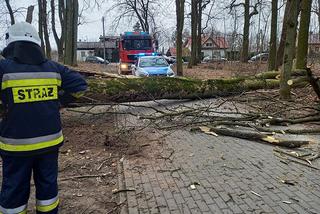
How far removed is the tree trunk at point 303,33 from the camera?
1275 centimetres

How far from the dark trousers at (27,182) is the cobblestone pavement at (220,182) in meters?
0.98

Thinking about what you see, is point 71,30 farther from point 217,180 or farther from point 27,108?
point 27,108

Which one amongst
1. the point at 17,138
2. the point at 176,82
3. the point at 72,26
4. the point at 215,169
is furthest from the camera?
the point at 72,26

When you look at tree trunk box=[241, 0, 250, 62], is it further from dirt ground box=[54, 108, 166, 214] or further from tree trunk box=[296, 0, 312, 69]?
dirt ground box=[54, 108, 166, 214]

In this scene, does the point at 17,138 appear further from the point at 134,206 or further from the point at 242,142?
the point at 242,142

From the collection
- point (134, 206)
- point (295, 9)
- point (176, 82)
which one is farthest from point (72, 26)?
point (134, 206)

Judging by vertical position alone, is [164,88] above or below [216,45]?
below

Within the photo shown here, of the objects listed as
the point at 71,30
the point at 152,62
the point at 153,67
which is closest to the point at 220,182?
the point at 153,67

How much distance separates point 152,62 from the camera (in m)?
18.6

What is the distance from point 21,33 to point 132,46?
2359cm

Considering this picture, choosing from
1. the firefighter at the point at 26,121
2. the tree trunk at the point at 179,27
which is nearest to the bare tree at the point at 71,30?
the tree trunk at the point at 179,27

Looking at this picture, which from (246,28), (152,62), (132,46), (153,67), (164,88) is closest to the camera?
(164,88)

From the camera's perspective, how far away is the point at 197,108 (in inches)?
323

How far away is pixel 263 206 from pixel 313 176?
1.30 m
